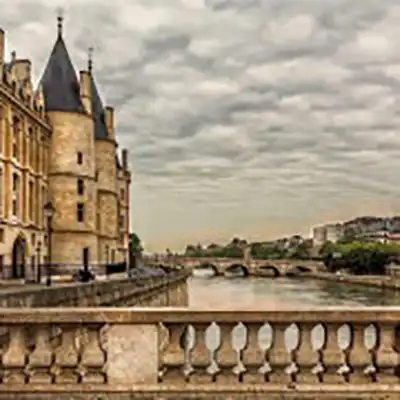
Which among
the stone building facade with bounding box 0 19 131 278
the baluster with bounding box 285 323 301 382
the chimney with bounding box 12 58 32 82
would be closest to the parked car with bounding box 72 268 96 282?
the stone building facade with bounding box 0 19 131 278

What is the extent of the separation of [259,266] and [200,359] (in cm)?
17315

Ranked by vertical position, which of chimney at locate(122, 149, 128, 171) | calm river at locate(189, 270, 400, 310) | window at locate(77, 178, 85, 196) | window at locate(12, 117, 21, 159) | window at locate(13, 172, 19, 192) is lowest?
calm river at locate(189, 270, 400, 310)

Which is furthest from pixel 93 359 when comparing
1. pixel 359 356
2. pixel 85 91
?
pixel 85 91

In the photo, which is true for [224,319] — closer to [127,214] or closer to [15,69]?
[15,69]

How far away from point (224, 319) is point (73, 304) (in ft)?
66.8

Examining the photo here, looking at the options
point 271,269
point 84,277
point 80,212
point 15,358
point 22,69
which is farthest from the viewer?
point 271,269

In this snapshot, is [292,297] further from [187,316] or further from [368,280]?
[187,316]

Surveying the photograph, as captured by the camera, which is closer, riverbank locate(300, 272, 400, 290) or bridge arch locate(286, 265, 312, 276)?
riverbank locate(300, 272, 400, 290)

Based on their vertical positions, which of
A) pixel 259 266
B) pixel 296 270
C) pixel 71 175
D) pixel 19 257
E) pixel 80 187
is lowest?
pixel 296 270

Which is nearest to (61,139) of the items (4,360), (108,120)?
(108,120)

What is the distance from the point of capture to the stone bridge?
166 meters

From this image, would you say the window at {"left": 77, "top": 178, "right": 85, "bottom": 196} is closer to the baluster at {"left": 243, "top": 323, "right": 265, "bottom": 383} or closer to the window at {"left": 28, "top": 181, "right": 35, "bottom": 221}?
the window at {"left": 28, "top": 181, "right": 35, "bottom": 221}

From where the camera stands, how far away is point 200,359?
6.50 meters

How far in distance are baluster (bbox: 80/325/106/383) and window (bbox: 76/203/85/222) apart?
2024 inches
